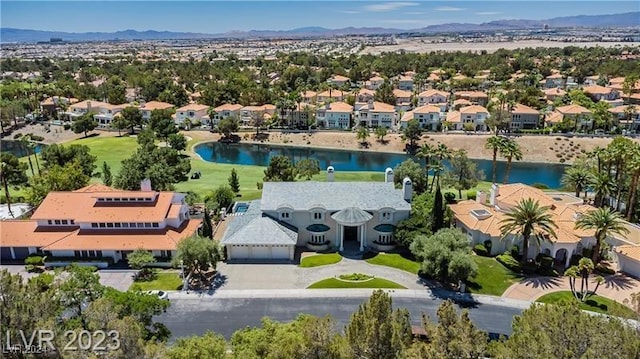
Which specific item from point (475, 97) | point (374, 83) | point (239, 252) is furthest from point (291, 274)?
point (374, 83)

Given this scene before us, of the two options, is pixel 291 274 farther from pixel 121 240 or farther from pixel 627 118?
pixel 627 118

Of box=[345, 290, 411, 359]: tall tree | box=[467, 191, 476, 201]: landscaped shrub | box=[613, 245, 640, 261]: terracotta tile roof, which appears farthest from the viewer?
box=[467, 191, 476, 201]: landscaped shrub

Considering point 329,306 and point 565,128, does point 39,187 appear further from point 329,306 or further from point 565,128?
point 565,128

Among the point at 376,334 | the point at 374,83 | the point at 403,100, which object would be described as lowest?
the point at 376,334

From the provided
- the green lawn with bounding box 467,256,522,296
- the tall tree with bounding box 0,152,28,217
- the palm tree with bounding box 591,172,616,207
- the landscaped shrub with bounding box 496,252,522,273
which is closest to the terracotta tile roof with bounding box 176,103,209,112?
the tall tree with bounding box 0,152,28,217

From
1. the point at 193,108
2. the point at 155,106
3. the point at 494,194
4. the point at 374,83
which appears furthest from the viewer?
the point at 374,83

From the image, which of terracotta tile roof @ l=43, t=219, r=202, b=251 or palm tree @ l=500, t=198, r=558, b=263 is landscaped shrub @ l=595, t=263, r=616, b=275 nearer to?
palm tree @ l=500, t=198, r=558, b=263

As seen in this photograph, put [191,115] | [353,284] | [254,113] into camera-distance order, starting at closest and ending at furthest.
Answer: [353,284] → [254,113] → [191,115]
